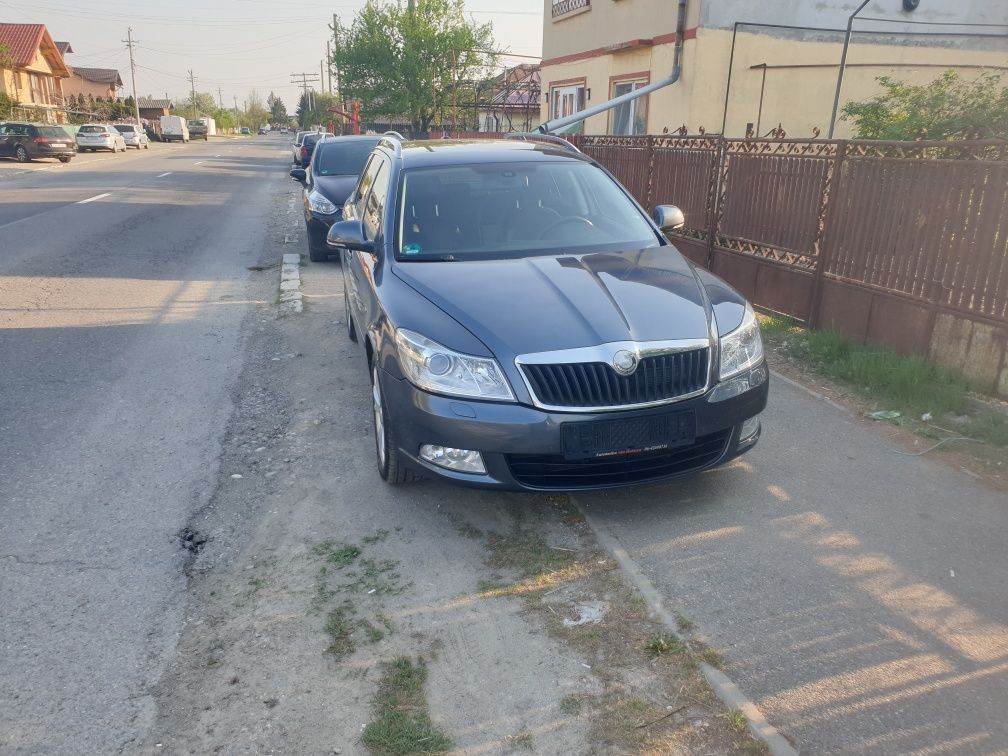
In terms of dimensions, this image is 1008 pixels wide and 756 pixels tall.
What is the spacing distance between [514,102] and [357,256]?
25.5m

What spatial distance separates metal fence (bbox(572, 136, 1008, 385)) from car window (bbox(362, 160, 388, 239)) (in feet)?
12.7

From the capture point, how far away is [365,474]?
4.46 meters

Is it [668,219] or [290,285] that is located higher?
[668,219]

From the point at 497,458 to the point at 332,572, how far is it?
2.92 feet

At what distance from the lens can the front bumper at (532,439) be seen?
11.3 ft

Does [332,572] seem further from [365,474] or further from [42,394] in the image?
[42,394]

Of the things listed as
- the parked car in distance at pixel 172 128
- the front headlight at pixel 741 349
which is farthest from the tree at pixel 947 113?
the parked car in distance at pixel 172 128

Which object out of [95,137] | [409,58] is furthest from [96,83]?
[409,58]

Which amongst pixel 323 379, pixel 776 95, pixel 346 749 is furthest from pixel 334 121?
pixel 346 749

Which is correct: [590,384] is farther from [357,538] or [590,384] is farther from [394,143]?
[394,143]

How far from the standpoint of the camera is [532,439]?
345cm

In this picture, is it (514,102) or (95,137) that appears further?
(95,137)

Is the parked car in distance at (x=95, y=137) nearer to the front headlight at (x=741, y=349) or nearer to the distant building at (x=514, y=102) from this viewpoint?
the distant building at (x=514, y=102)

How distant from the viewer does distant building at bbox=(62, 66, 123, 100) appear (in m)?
76.4
